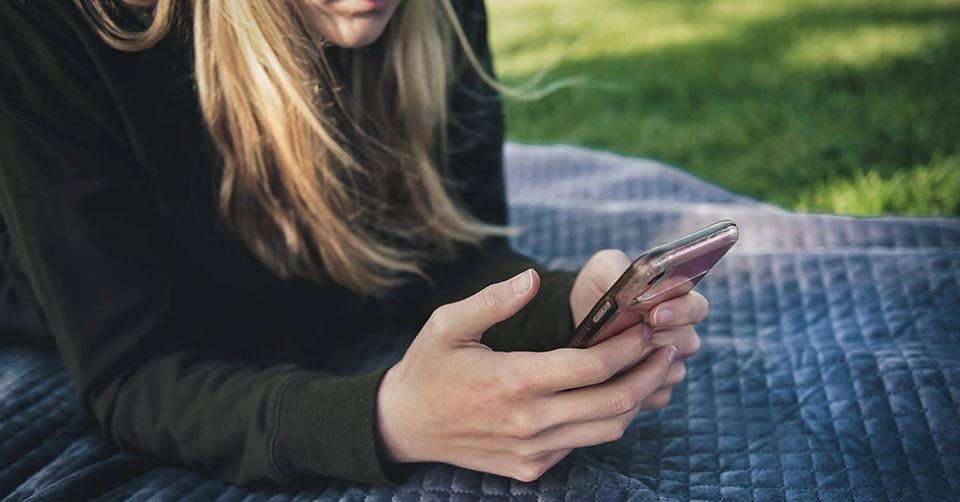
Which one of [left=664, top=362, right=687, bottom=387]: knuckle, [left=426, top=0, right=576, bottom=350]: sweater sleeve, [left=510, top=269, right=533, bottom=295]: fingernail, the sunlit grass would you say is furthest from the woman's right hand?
the sunlit grass

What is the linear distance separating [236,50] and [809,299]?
37.0 inches

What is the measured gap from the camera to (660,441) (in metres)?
1.14

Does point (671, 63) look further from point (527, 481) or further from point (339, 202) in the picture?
point (527, 481)

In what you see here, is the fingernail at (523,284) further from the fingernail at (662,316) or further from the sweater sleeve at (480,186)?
the sweater sleeve at (480,186)

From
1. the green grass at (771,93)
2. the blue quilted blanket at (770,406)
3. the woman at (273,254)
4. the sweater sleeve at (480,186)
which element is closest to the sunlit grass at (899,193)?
the green grass at (771,93)

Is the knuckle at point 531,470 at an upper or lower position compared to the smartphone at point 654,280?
lower

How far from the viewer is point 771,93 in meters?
2.92

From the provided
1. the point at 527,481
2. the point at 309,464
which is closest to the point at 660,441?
the point at 527,481

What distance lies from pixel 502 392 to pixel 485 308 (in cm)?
8

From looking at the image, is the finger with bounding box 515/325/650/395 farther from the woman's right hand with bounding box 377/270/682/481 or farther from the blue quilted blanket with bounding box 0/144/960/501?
the blue quilted blanket with bounding box 0/144/960/501

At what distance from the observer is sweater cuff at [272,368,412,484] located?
3.10ft

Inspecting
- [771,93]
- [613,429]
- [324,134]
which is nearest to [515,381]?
[613,429]

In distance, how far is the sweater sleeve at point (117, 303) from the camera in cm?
98

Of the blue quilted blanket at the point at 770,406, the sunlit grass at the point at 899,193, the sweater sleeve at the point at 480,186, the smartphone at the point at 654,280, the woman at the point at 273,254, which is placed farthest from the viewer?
the sunlit grass at the point at 899,193
